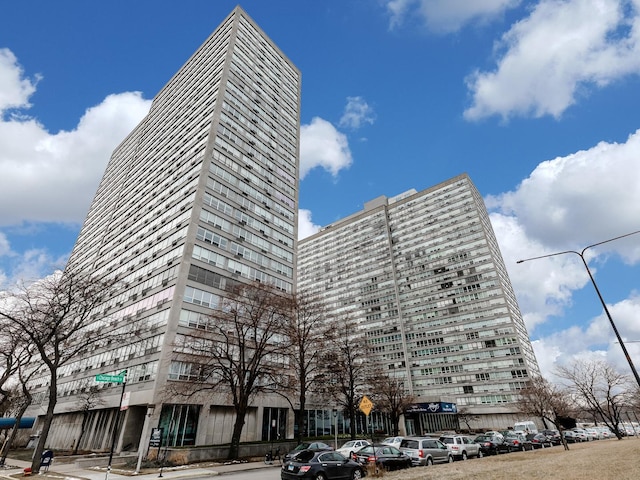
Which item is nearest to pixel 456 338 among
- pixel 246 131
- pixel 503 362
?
pixel 503 362

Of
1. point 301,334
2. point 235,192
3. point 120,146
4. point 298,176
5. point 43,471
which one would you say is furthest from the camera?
point 120,146

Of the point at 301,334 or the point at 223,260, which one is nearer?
the point at 301,334

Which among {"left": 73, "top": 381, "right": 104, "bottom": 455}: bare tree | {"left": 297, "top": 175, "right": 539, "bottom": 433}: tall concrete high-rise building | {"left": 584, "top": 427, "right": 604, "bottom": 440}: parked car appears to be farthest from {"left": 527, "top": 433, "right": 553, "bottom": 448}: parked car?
{"left": 73, "top": 381, "right": 104, "bottom": 455}: bare tree

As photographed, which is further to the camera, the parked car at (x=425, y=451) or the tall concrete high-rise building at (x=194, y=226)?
the tall concrete high-rise building at (x=194, y=226)

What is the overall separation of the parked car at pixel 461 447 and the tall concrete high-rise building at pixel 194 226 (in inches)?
867

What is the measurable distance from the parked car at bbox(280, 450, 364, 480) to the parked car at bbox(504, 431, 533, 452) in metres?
23.3

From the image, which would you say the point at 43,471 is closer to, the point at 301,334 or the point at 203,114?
the point at 301,334

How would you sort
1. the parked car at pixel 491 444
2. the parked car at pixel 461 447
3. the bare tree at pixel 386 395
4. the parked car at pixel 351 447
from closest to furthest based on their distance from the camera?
the parked car at pixel 351 447 → the parked car at pixel 461 447 → the parked car at pixel 491 444 → the bare tree at pixel 386 395

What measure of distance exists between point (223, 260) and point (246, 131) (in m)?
23.5

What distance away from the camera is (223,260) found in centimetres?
4325

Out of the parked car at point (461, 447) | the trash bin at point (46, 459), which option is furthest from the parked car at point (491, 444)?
the trash bin at point (46, 459)

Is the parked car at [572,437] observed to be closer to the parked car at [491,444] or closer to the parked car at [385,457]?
the parked car at [491,444]

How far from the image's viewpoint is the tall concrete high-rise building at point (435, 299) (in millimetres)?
76688

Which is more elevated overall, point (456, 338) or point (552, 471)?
point (456, 338)
